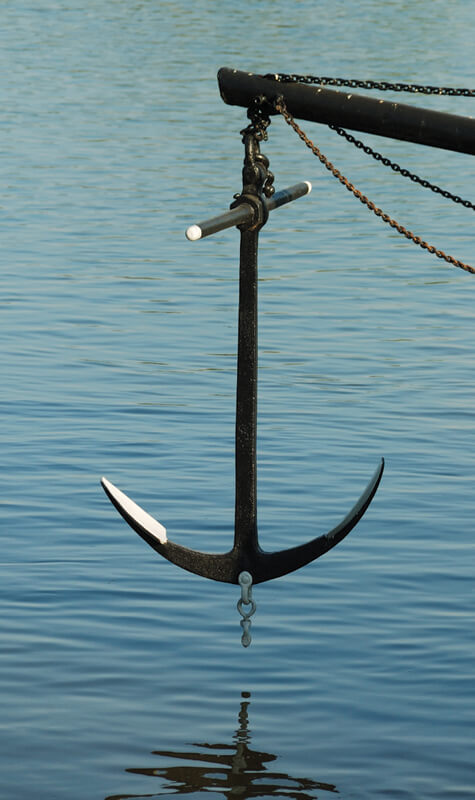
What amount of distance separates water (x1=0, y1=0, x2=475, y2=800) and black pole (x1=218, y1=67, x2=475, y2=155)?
264 cm

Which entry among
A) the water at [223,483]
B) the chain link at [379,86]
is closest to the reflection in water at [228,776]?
the water at [223,483]

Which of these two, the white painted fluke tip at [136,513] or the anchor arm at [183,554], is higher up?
the white painted fluke tip at [136,513]

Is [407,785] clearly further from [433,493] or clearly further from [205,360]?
[205,360]

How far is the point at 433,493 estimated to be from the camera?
11.9m

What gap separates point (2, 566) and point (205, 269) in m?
10.7

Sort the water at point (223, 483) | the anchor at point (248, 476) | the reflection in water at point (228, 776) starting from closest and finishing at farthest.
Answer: the reflection in water at point (228, 776), the anchor at point (248, 476), the water at point (223, 483)

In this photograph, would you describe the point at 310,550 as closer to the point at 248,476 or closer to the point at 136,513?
the point at 248,476

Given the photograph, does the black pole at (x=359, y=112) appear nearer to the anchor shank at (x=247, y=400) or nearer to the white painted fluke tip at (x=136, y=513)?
the anchor shank at (x=247, y=400)

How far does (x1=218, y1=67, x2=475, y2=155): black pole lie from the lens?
742 centimetres

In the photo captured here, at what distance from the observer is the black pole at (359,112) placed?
7422 millimetres

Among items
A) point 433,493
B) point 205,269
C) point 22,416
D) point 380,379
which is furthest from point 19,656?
point 205,269

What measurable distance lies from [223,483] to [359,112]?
4.82 metres

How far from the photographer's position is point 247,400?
25.5 feet

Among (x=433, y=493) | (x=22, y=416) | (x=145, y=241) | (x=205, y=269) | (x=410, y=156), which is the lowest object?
(x=433, y=493)
